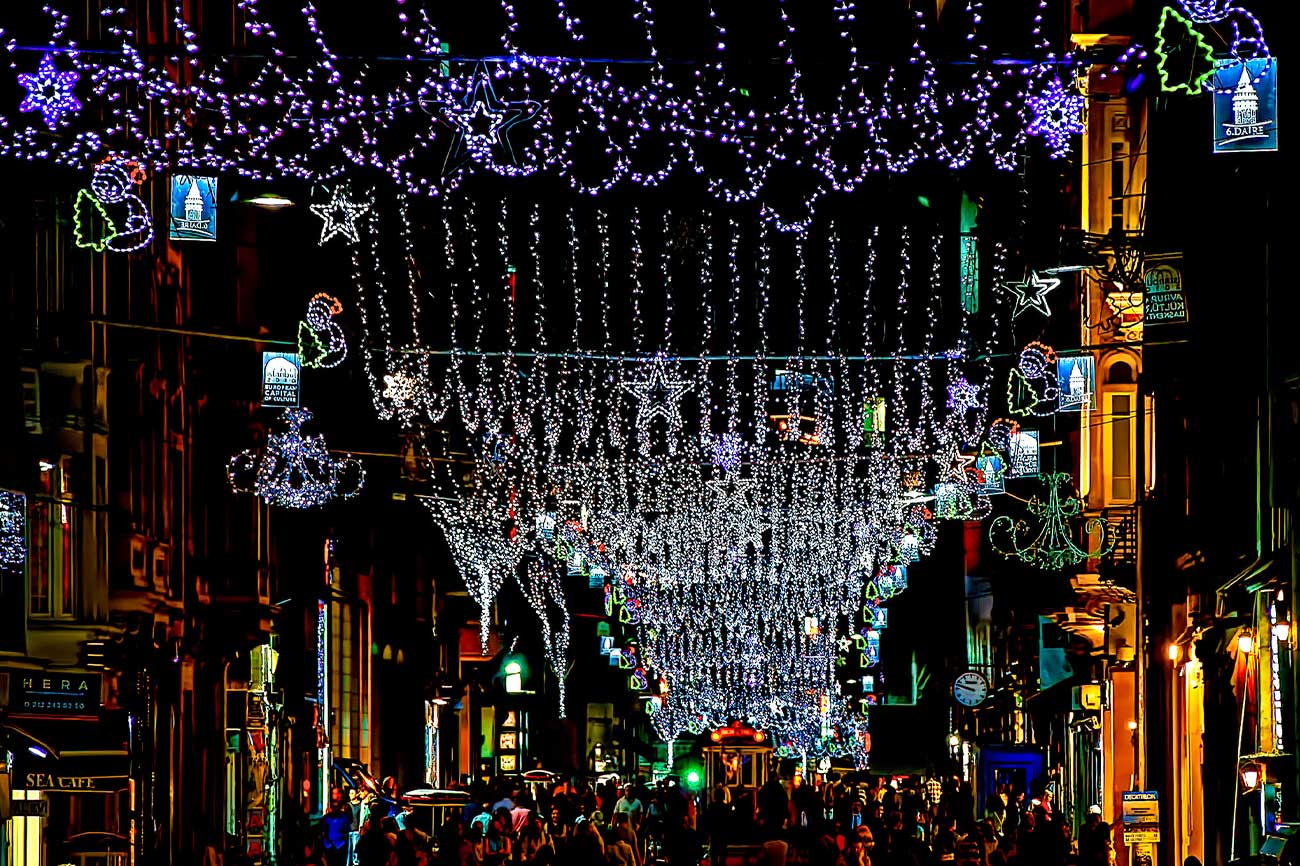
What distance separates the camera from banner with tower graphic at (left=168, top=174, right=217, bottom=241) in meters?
22.0

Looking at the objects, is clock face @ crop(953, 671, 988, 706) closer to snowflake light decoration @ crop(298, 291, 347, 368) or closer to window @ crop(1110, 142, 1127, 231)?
window @ crop(1110, 142, 1127, 231)

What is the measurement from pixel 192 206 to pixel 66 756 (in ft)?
19.1

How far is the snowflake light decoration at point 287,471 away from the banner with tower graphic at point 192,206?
8659 mm

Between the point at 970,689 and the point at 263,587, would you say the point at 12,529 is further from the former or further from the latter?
the point at 970,689

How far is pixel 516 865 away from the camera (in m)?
26.0

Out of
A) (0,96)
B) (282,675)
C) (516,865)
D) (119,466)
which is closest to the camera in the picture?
(0,96)

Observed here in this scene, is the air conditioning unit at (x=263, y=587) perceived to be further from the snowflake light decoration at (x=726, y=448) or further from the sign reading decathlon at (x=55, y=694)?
the sign reading decathlon at (x=55, y=694)

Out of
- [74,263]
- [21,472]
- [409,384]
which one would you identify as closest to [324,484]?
[409,384]

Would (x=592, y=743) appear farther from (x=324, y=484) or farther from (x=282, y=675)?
(x=324, y=484)

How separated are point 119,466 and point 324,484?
4.05 m

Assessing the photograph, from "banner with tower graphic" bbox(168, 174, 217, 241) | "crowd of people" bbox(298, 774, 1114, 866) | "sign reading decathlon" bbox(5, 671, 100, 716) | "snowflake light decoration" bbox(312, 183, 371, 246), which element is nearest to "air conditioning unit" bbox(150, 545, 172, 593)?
"crowd of people" bbox(298, 774, 1114, 866)

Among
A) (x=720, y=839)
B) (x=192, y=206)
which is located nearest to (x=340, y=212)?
(x=192, y=206)

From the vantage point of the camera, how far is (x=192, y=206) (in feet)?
72.5

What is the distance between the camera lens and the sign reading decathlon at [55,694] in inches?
869
